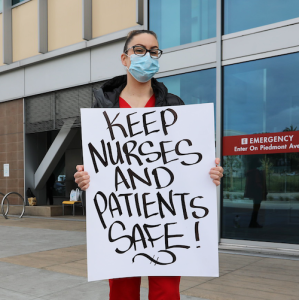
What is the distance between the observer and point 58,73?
41.5 feet

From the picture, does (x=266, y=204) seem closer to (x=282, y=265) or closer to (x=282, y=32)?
(x=282, y=265)

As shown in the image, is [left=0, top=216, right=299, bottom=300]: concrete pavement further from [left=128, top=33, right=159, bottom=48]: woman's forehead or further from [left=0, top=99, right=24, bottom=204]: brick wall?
[left=0, top=99, right=24, bottom=204]: brick wall

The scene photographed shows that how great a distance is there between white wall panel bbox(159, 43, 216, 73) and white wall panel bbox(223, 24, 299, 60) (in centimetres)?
34

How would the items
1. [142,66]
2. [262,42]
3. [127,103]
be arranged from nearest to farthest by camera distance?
[142,66]
[127,103]
[262,42]

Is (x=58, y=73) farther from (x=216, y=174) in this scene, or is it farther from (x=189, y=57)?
(x=216, y=174)

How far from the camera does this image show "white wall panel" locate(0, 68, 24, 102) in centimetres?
1395

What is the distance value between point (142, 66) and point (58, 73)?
10.7 metres

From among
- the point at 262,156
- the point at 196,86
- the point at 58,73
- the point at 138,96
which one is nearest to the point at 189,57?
the point at 196,86

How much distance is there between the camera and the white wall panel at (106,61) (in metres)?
10.9

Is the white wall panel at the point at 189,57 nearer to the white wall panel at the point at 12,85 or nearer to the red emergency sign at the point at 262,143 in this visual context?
the red emergency sign at the point at 262,143

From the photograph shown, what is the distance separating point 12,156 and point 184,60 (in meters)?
8.32

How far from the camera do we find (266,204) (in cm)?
711

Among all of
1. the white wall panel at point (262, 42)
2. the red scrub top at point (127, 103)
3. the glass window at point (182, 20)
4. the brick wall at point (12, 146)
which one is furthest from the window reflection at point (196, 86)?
the brick wall at point (12, 146)

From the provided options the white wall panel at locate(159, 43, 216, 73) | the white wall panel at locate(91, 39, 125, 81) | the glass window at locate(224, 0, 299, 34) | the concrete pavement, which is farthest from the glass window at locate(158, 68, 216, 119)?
the concrete pavement
